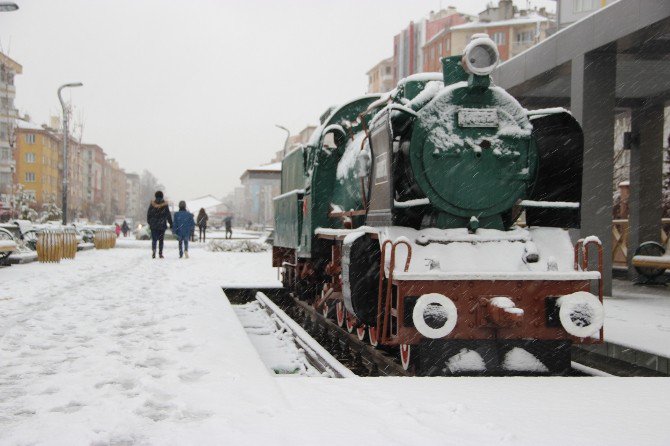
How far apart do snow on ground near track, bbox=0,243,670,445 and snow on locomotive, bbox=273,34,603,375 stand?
0.99 metres

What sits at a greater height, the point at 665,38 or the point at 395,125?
the point at 665,38

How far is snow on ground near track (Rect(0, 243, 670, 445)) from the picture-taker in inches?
133

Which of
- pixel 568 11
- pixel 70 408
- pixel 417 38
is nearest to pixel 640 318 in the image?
pixel 70 408

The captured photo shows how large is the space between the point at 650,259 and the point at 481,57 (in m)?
7.97

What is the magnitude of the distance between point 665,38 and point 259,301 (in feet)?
25.1

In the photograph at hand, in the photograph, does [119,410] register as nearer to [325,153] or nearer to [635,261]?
[325,153]

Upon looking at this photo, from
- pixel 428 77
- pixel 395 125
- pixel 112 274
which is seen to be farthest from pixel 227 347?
pixel 112 274

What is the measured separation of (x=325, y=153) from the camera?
9.16 m

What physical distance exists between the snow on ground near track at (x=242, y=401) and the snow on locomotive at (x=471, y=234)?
993 millimetres

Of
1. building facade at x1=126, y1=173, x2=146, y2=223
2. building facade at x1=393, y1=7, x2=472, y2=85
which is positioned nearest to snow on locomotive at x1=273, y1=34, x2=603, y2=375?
building facade at x1=393, y1=7, x2=472, y2=85

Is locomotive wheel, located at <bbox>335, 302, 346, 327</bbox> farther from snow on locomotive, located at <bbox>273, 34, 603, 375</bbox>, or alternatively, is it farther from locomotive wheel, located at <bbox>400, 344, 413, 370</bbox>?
locomotive wheel, located at <bbox>400, 344, 413, 370</bbox>

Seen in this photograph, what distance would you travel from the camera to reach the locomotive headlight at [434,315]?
5.45m

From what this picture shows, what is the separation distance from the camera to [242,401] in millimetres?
3951

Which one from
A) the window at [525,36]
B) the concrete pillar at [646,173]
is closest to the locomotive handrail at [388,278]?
the concrete pillar at [646,173]
